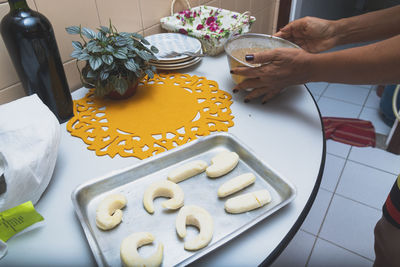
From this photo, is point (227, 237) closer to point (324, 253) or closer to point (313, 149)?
point (313, 149)

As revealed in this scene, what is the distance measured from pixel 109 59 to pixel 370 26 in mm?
833

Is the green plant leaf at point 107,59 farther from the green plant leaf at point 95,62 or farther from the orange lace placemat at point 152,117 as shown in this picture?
the orange lace placemat at point 152,117

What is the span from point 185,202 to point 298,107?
450 mm

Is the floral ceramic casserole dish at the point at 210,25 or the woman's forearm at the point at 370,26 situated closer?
the woman's forearm at the point at 370,26

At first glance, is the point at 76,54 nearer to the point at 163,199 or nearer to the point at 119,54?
the point at 119,54

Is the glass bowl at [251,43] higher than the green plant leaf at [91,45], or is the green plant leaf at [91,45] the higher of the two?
the green plant leaf at [91,45]

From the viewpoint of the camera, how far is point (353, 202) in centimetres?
139

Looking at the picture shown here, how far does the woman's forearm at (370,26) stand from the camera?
87cm

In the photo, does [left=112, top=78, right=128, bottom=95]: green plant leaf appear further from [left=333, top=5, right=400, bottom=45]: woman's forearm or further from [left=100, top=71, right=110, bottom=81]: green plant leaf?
[left=333, top=5, right=400, bottom=45]: woman's forearm

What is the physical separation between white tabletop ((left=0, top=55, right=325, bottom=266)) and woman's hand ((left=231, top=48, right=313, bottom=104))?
0.05m

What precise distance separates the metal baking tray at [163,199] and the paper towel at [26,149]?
8 centimetres

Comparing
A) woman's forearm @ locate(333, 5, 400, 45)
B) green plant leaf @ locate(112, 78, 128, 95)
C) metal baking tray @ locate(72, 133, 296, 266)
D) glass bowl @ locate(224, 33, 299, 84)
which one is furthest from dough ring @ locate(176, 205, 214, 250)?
woman's forearm @ locate(333, 5, 400, 45)

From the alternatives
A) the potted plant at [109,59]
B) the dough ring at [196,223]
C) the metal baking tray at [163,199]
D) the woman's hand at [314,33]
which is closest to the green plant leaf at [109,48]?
the potted plant at [109,59]

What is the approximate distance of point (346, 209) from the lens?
4.45 ft
